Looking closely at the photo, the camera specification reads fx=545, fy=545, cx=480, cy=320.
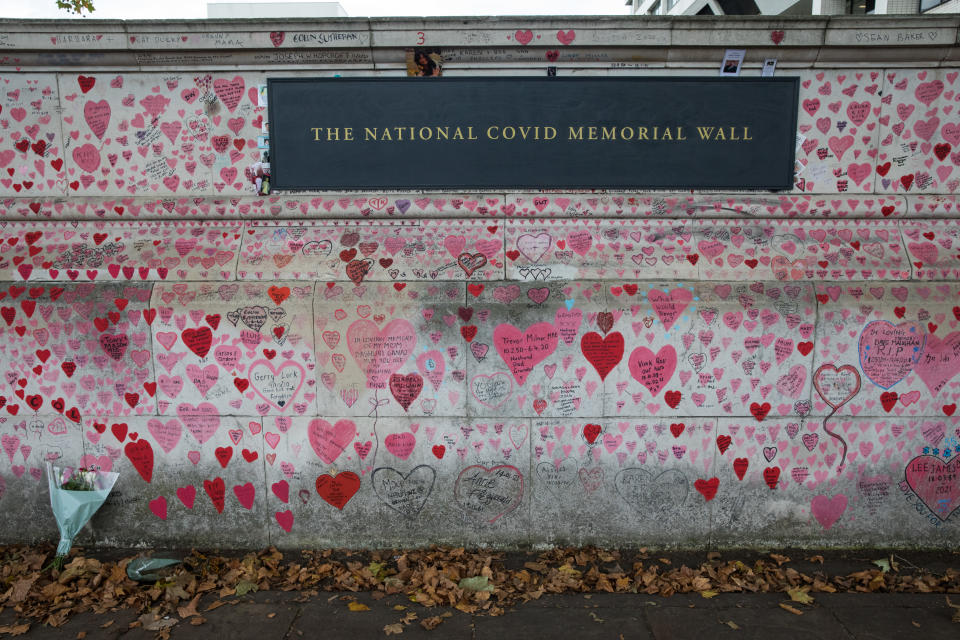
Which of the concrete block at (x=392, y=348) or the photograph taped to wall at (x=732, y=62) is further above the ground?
the photograph taped to wall at (x=732, y=62)

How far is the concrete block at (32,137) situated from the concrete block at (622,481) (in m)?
3.96

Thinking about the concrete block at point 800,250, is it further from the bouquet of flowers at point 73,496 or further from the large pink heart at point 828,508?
the bouquet of flowers at point 73,496

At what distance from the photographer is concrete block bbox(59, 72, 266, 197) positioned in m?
3.90

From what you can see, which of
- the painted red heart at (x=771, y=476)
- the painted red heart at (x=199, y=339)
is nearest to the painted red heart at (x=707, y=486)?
the painted red heart at (x=771, y=476)

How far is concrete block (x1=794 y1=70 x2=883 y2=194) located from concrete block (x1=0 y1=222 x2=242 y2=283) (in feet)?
13.5

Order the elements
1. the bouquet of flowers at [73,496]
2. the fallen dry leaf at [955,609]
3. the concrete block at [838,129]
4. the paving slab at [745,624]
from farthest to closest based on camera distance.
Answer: the concrete block at [838,129] → the bouquet of flowers at [73,496] → the fallen dry leaf at [955,609] → the paving slab at [745,624]

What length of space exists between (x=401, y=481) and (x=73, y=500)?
219 centimetres

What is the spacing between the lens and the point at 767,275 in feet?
12.3

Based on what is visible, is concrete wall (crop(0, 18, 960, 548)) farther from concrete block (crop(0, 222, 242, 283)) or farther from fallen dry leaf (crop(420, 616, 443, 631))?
fallen dry leaf (crop(420, 616, 443, 631))

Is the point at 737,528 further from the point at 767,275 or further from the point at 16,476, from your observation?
the point at 16,476

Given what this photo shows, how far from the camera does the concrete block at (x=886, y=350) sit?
12.1ft

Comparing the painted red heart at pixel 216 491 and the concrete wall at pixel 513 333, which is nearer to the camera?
the concrete wall at pixel 513 333

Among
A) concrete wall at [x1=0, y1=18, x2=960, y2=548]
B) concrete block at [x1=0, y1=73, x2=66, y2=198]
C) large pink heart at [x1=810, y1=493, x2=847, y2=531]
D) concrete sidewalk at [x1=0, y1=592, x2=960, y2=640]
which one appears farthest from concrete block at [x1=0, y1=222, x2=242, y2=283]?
large pink heart at [x1=810, y1=493, x2=847, y2=531]

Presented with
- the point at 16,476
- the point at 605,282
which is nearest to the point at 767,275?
the point at 605,282
